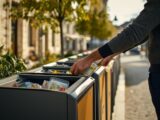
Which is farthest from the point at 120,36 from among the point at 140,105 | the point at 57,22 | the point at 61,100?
the point at 57,22

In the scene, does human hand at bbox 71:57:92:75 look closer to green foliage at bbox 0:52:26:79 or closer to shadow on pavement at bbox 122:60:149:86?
green foliage at bbox 0:52:26:79

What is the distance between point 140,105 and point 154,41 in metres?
5.78

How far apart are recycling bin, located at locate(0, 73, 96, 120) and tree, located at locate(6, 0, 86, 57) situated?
20.5ft

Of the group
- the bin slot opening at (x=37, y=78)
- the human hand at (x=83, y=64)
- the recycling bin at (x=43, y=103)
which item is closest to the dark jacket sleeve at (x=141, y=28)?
the human hand at (x=83, y=64)

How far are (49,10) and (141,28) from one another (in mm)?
6697

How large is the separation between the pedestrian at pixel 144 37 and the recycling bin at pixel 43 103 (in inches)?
13.2

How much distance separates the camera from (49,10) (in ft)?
30.1

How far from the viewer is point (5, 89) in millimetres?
2783

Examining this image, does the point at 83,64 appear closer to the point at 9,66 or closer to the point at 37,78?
the point at 37,78

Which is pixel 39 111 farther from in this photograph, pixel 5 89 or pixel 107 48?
pixel 107 48

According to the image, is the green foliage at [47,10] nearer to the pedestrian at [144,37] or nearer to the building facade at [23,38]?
the building facade at [23,38]

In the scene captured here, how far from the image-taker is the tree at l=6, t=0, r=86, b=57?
9.06 metres

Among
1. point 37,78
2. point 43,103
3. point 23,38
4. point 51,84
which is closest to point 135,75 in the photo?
point 23,38

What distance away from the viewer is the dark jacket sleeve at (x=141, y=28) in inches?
105
